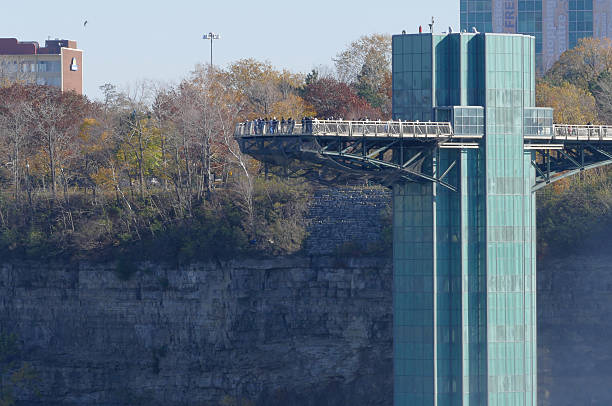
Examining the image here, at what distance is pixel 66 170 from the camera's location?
401ft

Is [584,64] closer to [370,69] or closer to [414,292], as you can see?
[370,69]

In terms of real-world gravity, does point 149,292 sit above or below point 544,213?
below

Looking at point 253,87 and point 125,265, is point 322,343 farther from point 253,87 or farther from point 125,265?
point 253,87

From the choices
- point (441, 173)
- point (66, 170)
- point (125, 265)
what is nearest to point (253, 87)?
point (66, 170)

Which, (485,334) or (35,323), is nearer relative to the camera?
(485,334)

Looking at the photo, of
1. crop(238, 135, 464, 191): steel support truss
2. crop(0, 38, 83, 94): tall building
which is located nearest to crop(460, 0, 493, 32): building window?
crop(0, 38, 83, 94): tall building

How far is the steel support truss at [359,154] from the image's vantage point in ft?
228

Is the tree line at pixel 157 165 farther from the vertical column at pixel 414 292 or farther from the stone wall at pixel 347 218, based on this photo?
the vertical column at pixel 414 292

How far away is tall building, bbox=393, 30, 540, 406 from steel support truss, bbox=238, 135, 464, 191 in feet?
A: 1.73

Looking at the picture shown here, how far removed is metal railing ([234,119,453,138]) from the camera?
68688 millimetres

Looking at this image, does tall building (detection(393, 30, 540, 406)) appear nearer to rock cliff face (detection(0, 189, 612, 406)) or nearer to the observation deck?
the observation deck

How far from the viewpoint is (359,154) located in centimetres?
7100

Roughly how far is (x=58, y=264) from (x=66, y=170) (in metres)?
14.9

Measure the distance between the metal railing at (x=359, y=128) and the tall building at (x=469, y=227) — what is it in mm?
1760
